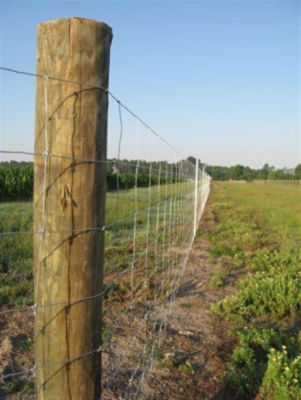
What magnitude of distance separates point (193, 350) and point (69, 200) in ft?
7.85

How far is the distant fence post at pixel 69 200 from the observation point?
1.27m

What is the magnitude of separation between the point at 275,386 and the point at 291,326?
55.3 inches

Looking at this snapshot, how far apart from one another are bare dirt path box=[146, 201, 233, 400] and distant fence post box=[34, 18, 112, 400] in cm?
141

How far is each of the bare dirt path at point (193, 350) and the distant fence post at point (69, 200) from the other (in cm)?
141

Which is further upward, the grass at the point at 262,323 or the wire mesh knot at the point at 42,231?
the wire mesh knot at the point at 42,231

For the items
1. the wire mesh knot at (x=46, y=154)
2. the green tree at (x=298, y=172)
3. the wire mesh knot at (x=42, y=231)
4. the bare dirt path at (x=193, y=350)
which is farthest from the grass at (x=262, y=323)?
the green tree at (x=298, y=172)

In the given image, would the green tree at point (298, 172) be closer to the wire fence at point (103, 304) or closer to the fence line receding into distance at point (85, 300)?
the wire fence at point (103, 304)

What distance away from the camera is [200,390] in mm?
2639

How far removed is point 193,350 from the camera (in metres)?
3.19

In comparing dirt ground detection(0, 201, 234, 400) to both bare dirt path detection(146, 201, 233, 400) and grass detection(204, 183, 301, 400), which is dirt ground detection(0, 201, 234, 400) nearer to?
bare dirt path detection(146, 201, 233, 400)

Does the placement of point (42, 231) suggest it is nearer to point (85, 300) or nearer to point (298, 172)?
point (85, 300)

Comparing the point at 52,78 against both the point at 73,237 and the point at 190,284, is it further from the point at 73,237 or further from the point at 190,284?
the point at 190,284

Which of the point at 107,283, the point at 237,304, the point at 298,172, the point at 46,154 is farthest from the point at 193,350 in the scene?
the point at 298,172

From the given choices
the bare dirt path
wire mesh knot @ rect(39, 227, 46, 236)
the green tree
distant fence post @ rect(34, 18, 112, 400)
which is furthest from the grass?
the green tree
